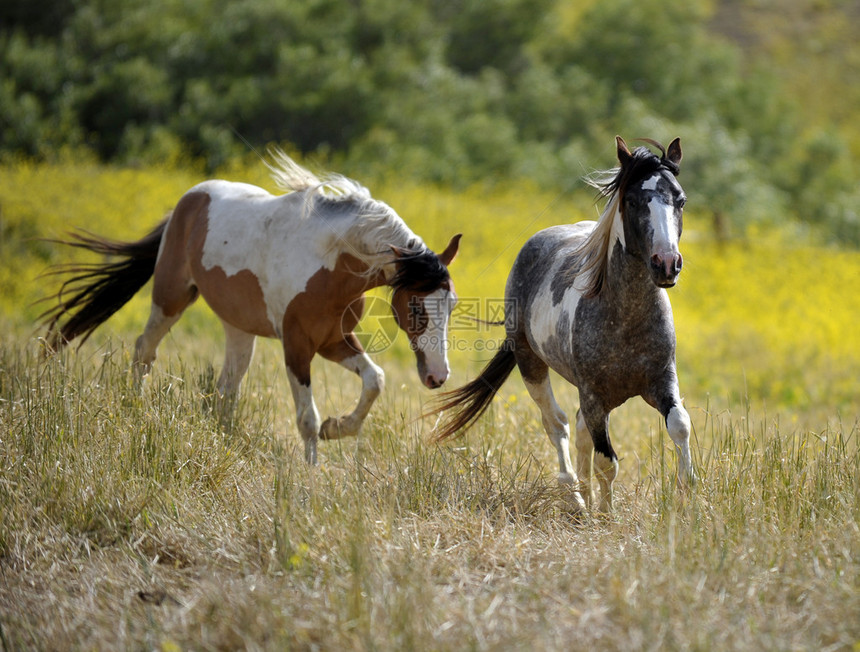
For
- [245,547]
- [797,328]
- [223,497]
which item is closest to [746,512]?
[245,547]

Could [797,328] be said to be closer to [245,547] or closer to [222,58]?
[245,547]

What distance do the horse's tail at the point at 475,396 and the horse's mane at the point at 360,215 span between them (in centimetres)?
94

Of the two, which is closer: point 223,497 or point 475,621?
point 475,621

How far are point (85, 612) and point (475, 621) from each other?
57.5 inches

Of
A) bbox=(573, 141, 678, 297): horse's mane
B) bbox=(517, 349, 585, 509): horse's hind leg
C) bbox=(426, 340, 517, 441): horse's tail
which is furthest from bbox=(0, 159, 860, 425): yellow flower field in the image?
bbox=(573, 141, 678, 297): horse's mane

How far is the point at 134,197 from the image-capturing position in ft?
50.3

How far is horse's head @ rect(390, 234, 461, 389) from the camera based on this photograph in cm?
482

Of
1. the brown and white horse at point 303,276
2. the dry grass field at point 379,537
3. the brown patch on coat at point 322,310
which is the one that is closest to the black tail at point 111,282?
the brown and white horse at point 303,276

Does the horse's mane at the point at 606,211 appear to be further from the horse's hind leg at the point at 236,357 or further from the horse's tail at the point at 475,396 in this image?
the horse's hind leg at the point at 236,357

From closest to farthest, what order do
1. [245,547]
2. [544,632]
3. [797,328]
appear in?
[544,632], [245,547], [797,328]

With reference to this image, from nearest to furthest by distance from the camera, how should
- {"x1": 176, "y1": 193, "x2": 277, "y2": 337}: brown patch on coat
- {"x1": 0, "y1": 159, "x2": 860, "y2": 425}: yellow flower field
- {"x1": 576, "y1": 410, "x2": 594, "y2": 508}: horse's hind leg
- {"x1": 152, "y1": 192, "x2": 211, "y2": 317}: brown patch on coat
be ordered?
1. {"x1": 576, "y1": 410, "x2": 594, "y2": 508}: horse's hind leg
2. {"x1": 176, "y1": 193, "x2": 277, "y2": 337}: brown patch on coat
3. {"x1": 152, "y1": 192, "x2": 211, "y2": 317}: brown patch on coat
4. {"x1": 0, "y1": 159, "x2": 860, "y2": 425}: yellow flower field

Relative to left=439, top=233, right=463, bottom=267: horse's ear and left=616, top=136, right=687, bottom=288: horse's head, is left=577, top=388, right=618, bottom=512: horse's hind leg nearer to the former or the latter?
left=616, top=136, right=687, bottom=288: horse's head

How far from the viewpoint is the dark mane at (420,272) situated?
4.84 meters

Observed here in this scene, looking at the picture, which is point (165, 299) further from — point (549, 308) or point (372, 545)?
point (372, 545)
